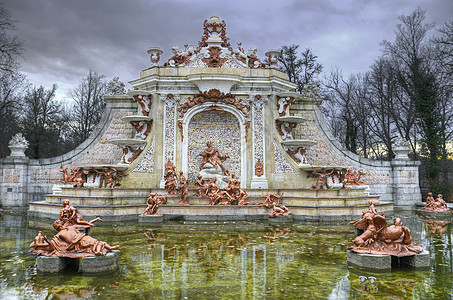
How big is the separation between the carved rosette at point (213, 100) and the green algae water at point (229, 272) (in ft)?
26.5

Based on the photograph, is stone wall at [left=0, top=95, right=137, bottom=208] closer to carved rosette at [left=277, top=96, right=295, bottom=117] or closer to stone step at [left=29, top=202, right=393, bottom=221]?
stone step at [left=29, top=202, right=393, bottom=221]

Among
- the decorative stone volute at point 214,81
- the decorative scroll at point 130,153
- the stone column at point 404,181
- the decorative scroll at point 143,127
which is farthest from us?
the stone column at point 404,181

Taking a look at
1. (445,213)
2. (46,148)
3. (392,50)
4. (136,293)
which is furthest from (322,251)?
(46,148)

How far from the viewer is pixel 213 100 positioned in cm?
1634

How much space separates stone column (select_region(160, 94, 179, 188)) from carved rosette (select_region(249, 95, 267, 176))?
372 centimetres

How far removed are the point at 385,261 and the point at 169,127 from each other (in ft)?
39.8

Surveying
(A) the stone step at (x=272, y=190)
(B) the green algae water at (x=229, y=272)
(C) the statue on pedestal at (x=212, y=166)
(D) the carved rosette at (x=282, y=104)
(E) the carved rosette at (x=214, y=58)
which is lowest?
(B) the green algae water at (x=229, y=272)

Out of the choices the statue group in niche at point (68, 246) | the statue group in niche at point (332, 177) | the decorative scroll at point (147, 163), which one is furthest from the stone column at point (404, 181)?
the statue group in niche at point (68, 246)

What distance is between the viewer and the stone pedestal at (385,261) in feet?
18.8

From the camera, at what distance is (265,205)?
42.3 feet

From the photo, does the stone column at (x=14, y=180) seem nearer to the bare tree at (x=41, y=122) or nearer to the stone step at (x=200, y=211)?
the stone step at (x=200, y=211)

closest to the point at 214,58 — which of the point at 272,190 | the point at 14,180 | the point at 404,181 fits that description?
the point at 272,190

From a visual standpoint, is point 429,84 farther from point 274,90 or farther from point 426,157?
point 274,90

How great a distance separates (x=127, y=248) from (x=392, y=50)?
2347 centimetres
